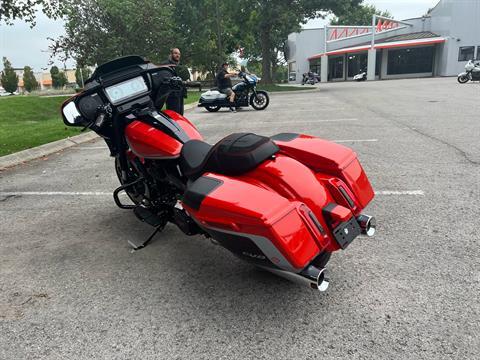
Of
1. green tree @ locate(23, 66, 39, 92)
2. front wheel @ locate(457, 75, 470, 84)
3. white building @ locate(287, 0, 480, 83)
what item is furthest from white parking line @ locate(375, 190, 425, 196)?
green tree @ locate(23, 66, 39, 92)

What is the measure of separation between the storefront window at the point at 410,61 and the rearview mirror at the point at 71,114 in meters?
44.1

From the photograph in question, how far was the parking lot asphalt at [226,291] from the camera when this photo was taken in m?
2.04

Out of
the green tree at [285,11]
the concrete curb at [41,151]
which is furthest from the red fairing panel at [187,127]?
the green tree at [285,11]

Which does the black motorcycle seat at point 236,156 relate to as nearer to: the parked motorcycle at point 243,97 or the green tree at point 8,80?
the parked motorcycle at point 243,97

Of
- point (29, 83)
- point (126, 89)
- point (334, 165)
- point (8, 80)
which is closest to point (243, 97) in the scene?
point (126, 89)

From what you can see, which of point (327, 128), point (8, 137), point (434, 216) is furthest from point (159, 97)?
point (8, 137)

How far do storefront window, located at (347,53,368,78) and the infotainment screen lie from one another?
149ft

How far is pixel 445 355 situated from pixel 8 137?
941cm

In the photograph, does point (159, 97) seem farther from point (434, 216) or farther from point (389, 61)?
point (389, 61)

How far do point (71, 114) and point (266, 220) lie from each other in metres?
2.35

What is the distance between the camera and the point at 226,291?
99.8 inches

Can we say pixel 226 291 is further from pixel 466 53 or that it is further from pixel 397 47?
pixel 466 53

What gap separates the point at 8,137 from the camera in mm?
8578

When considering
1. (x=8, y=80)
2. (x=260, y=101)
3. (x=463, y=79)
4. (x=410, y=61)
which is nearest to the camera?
(x=260, y=101)
